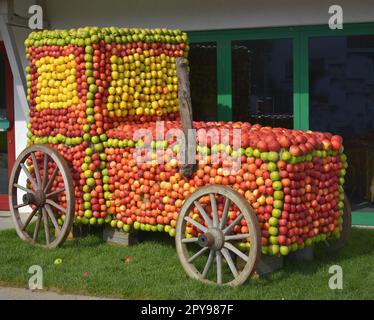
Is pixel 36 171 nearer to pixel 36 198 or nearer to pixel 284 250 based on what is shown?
pixel 36 198

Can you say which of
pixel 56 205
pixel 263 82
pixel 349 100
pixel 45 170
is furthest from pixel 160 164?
pixel 349 100

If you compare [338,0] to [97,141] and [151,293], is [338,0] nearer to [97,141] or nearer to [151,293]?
[97,141]

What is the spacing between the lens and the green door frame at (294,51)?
8.52 metres

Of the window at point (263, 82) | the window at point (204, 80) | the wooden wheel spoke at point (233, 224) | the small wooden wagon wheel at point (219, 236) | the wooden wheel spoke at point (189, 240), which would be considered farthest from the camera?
the window at point (204, 80)

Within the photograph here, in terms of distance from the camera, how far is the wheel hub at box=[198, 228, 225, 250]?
5.93 metres

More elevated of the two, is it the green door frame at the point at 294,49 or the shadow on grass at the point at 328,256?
the green door frame at the point at 294,49

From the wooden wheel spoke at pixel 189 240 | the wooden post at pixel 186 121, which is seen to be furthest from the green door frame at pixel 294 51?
the wooden wheel spoke at pixel 189 240

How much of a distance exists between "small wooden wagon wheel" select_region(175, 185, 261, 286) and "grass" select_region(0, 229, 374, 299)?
0.14 meters

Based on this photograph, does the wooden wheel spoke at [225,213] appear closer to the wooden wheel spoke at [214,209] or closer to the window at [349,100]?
the wooden wheel spoke at [214,209]

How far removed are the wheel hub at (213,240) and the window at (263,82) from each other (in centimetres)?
316

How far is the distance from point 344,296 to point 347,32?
380 centimetres

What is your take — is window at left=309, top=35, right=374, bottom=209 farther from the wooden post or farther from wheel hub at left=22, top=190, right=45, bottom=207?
wheel hub at left=22, top=190, right=45, bottom=207

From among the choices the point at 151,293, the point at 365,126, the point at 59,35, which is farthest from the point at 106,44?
the point at 365,126
